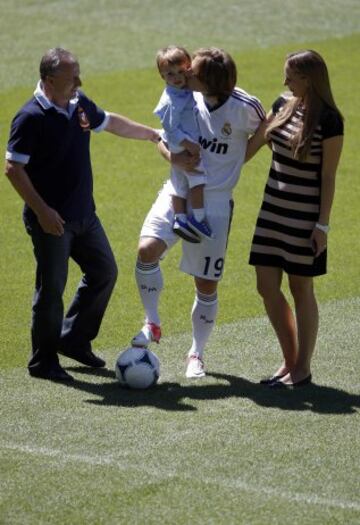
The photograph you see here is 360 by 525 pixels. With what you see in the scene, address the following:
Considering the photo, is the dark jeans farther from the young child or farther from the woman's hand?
the woman's hand

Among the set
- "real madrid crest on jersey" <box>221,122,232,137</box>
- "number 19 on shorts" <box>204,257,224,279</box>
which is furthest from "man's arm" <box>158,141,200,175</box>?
"number 19 on shorts" <box>204,257,224,279</box>

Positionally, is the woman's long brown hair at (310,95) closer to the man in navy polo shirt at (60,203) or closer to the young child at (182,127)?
the young child at (182,127)

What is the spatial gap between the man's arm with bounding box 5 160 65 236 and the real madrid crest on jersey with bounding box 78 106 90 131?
1.82 feet

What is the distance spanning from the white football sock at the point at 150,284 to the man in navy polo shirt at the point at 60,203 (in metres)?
0.36

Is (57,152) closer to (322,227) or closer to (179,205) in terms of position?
(179,205)

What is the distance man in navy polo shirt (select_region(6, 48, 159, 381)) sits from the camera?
8039 mm

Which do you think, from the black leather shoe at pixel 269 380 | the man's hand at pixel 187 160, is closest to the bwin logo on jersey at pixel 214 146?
the man's hand at pixel 187 160

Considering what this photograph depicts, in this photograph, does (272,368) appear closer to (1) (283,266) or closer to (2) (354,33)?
(1) (283,266)

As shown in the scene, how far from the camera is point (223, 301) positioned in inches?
409

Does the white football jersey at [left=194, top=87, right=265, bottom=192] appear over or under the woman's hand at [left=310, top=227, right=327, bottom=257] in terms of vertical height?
over

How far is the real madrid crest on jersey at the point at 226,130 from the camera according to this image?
8016mm

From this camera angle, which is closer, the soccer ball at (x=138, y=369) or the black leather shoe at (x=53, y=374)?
the soccer ball at (x=138, y=369)

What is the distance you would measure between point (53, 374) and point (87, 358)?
422 mm

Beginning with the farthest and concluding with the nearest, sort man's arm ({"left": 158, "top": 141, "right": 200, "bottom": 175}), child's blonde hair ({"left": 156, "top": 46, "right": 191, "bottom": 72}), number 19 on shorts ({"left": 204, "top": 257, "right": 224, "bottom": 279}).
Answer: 1. number 19 on shorts ({"left": 204, "top": 257, "right": 224, "bottom": 279})
2. man's arm ({"left": 158, "top": 141, "right": 200, "bottom": 175})
3. child's blonde hair ({"left": 156, "top": 46, "right": 191, "bottom": 72})
